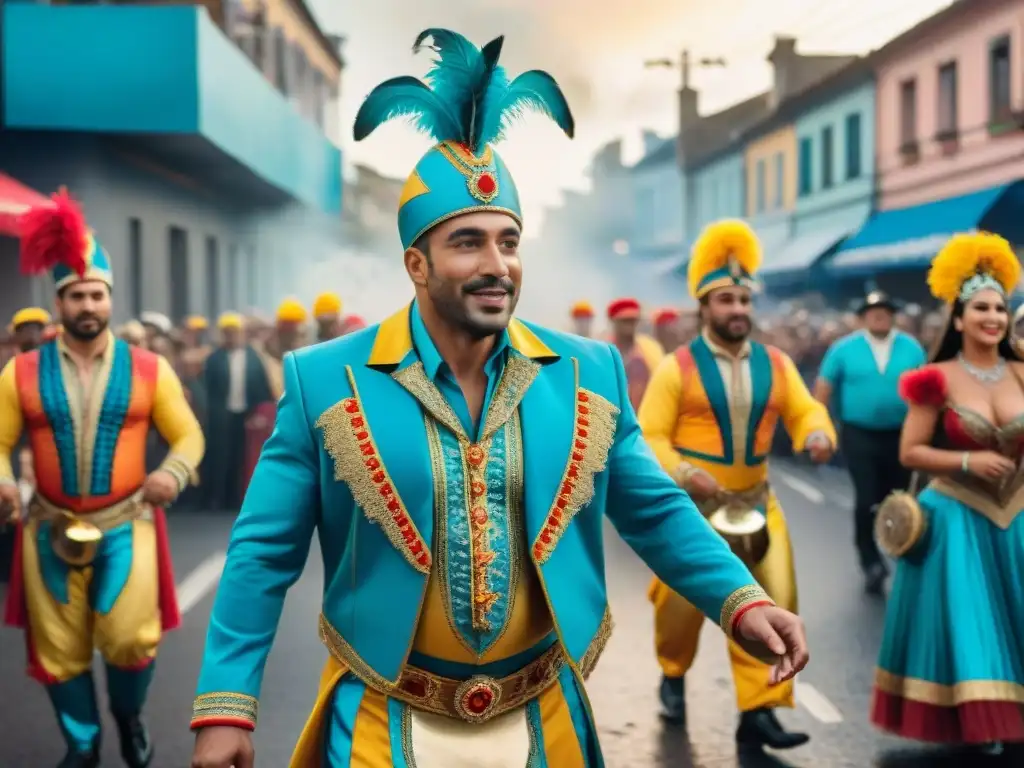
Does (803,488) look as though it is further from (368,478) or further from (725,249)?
(368,478)

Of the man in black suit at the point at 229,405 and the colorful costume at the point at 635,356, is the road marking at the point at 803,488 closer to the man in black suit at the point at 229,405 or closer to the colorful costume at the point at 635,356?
the colorful costume at the point at 635,356

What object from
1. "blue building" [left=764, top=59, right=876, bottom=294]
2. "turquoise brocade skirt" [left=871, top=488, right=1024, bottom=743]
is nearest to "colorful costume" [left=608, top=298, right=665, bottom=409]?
"turquoise brocade skirt" [left=871, top=488, right=1024, bottom=743]

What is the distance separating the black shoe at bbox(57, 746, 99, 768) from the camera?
6.11 metres

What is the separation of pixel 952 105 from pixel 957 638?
24.4 m

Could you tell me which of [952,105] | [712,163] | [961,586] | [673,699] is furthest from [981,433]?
[712,163]

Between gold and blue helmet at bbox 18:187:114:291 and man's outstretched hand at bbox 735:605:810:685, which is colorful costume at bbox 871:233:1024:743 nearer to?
man's outstretched hand at bbox 735:605:810:685

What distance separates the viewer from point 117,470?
6320mm

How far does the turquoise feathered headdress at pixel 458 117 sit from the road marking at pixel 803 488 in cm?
1279

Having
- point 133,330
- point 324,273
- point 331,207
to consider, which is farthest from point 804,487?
point 324,273

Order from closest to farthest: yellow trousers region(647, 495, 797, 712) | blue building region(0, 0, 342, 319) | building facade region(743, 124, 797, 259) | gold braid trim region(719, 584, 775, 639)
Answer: gold braid trim region(719, 584, 775, 639) < yellow trousers region(647, 495, 797, 712) < blue building region(0, 0, 342, 319) < building facade region(743, 124, 797, 259)

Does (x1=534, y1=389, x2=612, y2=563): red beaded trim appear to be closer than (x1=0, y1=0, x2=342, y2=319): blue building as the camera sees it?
Yes

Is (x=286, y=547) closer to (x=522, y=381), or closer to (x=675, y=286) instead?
(x=522, y=381)

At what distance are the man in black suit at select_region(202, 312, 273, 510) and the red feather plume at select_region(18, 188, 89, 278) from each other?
928cm

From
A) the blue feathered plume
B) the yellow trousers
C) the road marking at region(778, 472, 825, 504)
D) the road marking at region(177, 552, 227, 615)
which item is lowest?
the road marking at region(177, 552, 227, 615)
